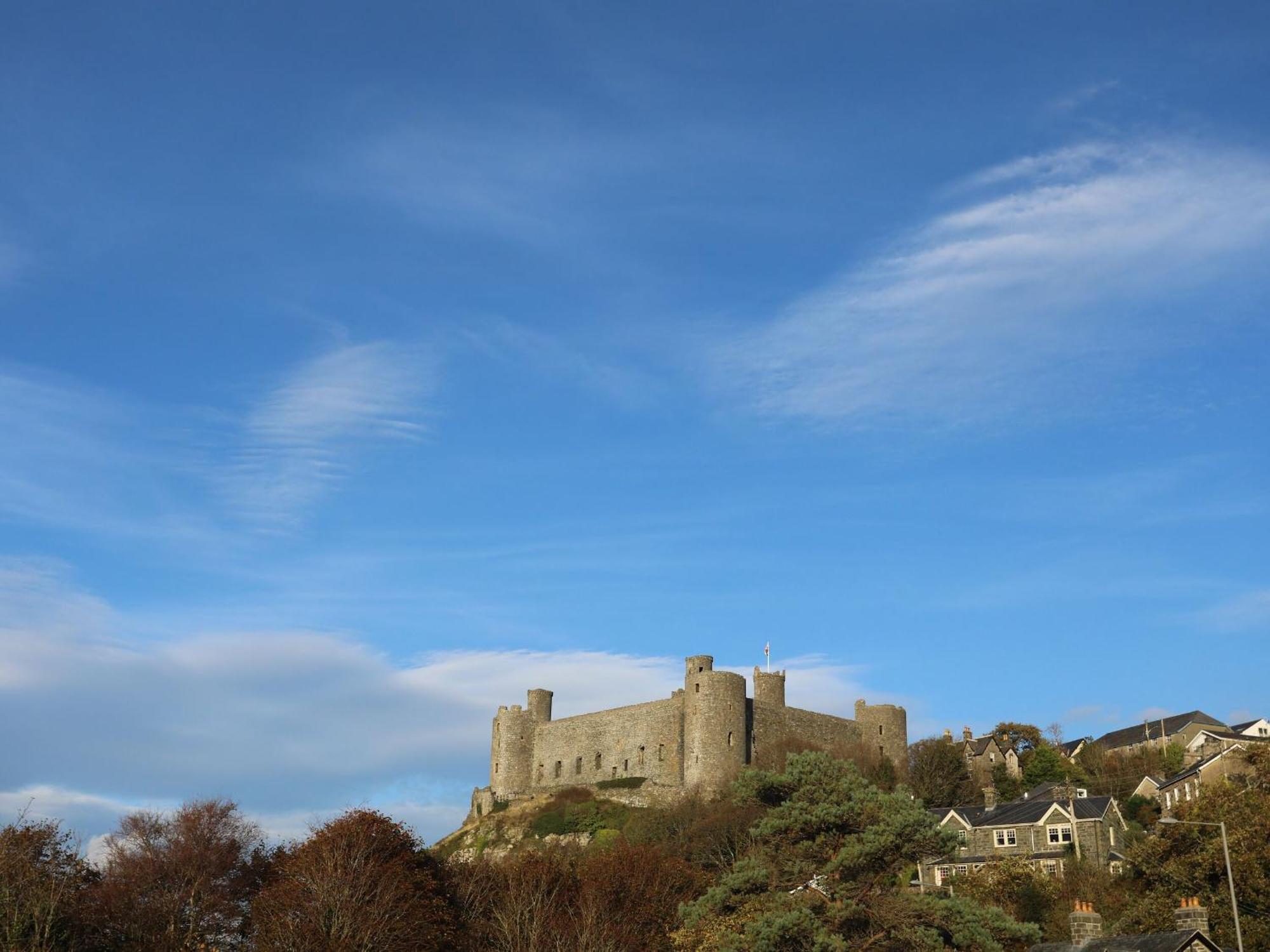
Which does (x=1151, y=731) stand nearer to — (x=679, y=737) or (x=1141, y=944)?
(x=679, y=737)

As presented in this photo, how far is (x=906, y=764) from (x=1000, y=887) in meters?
39.4

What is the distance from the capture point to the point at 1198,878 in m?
49.6

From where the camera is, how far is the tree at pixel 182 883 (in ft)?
169

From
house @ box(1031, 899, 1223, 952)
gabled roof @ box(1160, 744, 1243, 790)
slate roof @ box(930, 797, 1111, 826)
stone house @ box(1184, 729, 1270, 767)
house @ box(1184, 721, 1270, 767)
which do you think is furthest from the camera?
house @ box(1184, 721, 1270, 767)

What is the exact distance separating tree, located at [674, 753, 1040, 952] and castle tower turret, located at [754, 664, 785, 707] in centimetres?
5383

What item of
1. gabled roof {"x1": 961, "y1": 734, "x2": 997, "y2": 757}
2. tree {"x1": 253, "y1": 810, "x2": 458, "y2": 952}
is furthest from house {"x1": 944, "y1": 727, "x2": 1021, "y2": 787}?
tree {"x1": 253, "y1": 810, "x2": 458, "y2": 952}

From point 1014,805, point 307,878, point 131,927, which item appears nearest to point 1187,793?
point 1014,805

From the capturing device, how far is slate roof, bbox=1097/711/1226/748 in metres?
105

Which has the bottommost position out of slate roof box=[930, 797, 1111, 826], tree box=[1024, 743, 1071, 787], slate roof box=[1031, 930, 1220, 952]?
slate roof box=[1031, 930, 1220, 952]

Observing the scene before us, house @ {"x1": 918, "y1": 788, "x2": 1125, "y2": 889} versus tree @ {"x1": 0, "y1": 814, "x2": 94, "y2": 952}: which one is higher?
house @ {"x1": 918, "y1": 788, "x2": 1125, "y2": 889}

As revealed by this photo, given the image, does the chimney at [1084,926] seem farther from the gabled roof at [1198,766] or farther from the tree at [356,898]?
the gabled roof at [1198,766]

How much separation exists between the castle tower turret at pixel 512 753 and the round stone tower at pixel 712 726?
15119mm

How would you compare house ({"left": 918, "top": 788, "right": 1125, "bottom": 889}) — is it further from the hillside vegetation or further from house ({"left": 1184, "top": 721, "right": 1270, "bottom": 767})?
house ({"left": 1184, "top": 721, "right": 1270, "bottom": 767})

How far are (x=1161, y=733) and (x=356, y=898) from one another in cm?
7539
